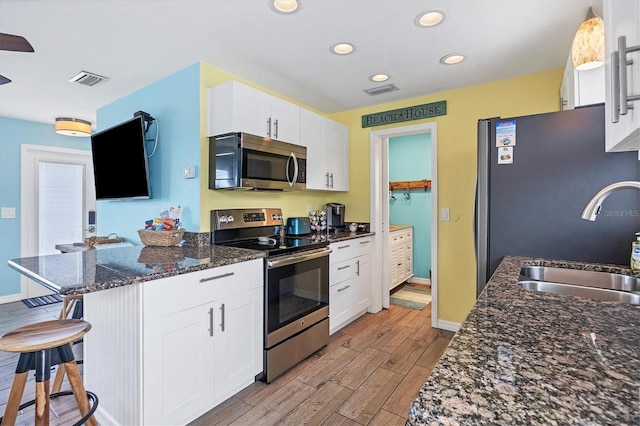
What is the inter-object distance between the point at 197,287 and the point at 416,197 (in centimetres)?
393

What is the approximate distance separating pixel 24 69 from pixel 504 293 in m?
3.75

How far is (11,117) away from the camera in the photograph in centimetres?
388

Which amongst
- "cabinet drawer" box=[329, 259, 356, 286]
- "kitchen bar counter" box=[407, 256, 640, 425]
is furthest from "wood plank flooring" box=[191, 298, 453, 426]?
"kitchen bar counter" box=[407, 256, 640, 425]

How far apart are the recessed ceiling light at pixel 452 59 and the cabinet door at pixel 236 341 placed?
7.46 ft

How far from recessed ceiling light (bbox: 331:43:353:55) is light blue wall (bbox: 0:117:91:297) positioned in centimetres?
428

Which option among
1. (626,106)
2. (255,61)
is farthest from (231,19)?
(626,106)

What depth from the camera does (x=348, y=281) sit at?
315cm

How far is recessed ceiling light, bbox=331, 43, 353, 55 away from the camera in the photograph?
224cm

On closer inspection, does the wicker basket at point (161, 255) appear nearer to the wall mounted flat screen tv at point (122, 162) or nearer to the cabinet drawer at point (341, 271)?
the wall mounted flat screen tv at point (122, 162)

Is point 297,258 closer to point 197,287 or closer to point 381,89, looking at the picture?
point 197,287

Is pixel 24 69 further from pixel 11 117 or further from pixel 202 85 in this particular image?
pixel 11 117

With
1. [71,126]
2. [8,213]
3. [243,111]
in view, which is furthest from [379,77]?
[8,213]

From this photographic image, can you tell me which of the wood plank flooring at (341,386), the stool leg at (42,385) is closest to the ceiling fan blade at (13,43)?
the stool leg at (42,385)

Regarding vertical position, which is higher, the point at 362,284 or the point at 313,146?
the point at 313,146
